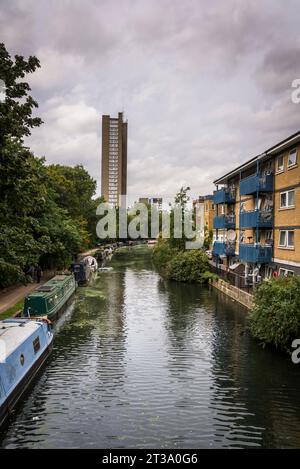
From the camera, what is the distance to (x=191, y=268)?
4675 centimetres

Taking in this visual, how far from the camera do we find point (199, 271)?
152ft

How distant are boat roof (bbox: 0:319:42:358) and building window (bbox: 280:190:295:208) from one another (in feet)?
60.3

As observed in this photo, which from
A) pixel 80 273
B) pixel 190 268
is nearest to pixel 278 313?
pixel 190 268

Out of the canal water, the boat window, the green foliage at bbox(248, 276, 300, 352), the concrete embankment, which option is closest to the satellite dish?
the concrete embankment

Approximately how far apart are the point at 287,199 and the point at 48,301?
17.3 metres

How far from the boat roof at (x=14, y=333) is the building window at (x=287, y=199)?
1838 cm

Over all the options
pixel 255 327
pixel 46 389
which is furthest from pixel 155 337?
pixel 46 389

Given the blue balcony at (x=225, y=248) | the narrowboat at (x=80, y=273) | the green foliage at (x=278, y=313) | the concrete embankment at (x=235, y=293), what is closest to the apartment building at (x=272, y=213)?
the concrete embankment at (x=235, y=293)

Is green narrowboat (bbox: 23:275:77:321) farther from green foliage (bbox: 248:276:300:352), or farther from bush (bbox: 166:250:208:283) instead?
bush (bbox: 166:250:208:283)

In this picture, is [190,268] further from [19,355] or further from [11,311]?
[19,355]

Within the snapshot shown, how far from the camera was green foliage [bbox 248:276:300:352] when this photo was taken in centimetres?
1914
